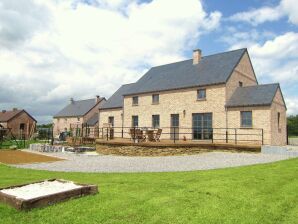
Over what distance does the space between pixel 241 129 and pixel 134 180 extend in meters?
15.0

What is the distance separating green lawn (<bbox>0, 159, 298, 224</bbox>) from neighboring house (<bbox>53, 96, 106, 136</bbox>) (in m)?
41.1

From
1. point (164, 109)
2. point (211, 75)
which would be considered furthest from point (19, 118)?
point (211, 75)

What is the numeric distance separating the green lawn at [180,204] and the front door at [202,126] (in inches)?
612

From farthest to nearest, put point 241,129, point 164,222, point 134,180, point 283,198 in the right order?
point 241,129, point 134,180, point 283,198, point 164,222

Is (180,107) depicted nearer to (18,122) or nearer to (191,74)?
(191,74)

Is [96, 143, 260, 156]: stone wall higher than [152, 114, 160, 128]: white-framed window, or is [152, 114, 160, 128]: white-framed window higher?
[152, 114, 160, 128]: white-framed window

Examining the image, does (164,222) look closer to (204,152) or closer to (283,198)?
(283,198)

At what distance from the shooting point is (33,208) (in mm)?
5402

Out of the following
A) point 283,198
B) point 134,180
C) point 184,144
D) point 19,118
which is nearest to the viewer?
point 283,198

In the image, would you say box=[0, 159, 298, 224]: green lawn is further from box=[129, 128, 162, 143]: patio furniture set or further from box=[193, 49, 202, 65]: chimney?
box=[193, 49, 202, 65]: chimney

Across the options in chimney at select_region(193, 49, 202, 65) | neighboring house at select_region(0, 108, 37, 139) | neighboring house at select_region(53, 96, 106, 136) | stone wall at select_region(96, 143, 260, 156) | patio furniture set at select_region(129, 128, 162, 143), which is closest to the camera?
stone wall at select_region(96, 143, 260, 156)

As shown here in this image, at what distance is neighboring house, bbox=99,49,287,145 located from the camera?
21.3 meters

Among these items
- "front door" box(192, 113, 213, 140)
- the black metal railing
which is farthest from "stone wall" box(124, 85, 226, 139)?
the black metal railing

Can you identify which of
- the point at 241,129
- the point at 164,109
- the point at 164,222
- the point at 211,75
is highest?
the point at 211,75
